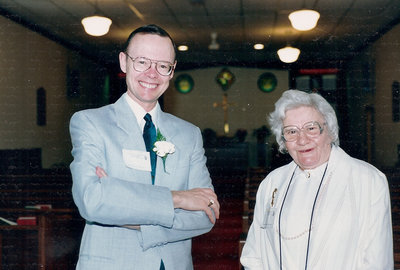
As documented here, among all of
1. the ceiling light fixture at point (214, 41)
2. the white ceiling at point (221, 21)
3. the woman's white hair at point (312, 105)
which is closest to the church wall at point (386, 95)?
the white ceiling at point (221, 21)

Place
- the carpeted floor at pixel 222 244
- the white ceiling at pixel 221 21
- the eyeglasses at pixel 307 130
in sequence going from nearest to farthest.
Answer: the eyeglasses at pixel 307 130 < the carpeted floor at pixel 222 244 < the white ceiling at pixel 221 21

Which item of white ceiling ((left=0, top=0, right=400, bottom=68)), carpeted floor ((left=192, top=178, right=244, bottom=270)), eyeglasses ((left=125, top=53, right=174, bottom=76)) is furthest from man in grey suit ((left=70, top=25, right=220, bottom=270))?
white ceiling ((left=0, top=0, right=400, bottom=68))

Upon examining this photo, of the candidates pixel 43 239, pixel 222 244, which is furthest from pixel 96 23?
pixel 43 239

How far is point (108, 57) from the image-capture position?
470 inches

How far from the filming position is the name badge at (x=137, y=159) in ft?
5.24

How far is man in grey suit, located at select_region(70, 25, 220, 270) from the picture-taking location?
147cm

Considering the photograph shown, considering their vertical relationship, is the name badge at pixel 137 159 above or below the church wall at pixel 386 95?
below

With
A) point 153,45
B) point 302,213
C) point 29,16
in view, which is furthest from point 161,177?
point 29,16

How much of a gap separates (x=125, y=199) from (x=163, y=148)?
0.27 meters

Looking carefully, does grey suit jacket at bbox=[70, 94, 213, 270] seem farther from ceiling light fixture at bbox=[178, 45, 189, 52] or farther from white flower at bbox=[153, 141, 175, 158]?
ceiling light fixture at bbox=[178, 45, 189, 52]

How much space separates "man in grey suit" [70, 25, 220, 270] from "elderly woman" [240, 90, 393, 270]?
35cm

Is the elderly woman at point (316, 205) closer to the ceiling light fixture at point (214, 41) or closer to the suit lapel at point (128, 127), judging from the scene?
the suit lapel at point (128, 127)

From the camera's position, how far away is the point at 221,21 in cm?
817

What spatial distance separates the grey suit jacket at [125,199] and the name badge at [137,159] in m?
0.01
